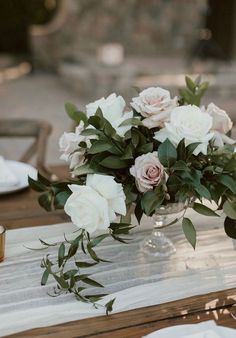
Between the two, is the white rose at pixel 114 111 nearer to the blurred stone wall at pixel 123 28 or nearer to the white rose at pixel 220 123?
the white rose at pixel 220 123

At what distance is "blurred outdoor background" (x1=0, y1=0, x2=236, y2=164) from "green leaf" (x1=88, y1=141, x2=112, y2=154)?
4.91m

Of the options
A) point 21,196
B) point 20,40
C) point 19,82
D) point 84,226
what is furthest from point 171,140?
point 20,40

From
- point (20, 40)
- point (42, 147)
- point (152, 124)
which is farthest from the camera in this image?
point (20, 40)

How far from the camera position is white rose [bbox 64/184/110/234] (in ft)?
3.27

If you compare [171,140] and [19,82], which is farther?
[19,82]

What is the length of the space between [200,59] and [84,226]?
21.3 ft

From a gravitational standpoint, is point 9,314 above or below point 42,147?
above

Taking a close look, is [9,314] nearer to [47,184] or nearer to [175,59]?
[47,184]

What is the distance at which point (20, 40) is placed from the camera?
8250 mm

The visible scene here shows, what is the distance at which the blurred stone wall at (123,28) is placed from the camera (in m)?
7.28

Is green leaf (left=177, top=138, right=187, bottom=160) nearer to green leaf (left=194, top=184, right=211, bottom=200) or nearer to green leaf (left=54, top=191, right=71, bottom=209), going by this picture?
green leaf (left=194, top=184, right=211, bottom=200)

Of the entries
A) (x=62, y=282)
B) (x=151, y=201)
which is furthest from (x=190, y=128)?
(x=62, y=282)

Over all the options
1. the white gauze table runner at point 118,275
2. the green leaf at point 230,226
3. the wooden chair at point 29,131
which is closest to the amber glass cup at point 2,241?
the white gauze table runner at point 118,275

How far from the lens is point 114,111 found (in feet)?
3.73
